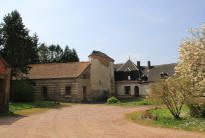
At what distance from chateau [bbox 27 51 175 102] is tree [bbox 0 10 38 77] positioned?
7.44m

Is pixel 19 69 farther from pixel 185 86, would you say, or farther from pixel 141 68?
pixel 141 68

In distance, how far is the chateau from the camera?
31984 millimetres

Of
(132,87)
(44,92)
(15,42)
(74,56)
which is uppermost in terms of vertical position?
(74,56)

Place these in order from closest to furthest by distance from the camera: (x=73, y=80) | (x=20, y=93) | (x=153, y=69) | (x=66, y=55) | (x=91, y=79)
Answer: (x=20, y=93), (x=73, y=80), (x=91, y=79), (x=153, y=69), (x=66, y=55)

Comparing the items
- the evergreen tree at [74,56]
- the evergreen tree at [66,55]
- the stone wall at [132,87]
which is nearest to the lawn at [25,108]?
the stone wall at [132,87]

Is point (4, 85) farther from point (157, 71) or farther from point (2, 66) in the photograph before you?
point (157, 71)

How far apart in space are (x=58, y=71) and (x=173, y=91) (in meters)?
23.6

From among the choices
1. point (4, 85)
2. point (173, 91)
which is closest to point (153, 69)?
point (173, 91)

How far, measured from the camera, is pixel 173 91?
1410cm

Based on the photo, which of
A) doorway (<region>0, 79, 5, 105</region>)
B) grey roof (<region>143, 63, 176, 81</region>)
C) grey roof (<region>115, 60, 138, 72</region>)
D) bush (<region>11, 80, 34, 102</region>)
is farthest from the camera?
grey roof (<region>115, 60, 138, 72</region>)

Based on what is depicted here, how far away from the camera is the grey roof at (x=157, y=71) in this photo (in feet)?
128

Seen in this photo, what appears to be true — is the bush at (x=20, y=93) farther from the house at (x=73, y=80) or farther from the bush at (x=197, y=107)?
the bush at (x=197, y=107)

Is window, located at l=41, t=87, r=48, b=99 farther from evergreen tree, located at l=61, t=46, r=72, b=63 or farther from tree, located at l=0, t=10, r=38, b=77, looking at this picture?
evergreen tree, located at l=61, t=46, r=72, b=63

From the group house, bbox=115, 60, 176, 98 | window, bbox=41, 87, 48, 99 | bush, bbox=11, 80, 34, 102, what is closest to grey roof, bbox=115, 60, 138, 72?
house, bbox=115, 60, 176, 98
